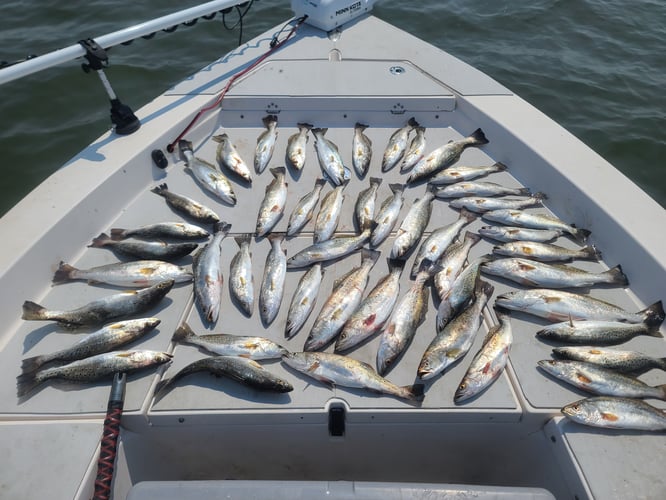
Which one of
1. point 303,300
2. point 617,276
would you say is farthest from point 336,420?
point 617,276

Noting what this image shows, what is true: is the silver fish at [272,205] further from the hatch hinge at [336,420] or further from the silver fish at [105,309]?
the hatch hinge at [336,420]

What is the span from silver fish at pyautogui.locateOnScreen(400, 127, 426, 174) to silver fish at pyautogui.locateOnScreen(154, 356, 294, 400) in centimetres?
298

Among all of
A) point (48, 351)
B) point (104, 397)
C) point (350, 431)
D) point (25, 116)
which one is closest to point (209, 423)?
point (104, 397)

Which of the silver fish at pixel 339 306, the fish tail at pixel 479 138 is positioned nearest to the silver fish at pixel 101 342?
the silver fish at pixel 339 306

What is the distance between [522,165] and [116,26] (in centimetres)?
1028

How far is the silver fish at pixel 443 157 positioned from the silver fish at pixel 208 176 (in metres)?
2.03

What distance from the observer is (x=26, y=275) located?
339 cm

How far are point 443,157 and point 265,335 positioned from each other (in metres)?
2.98

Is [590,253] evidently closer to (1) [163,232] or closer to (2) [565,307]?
(2) [565,307]

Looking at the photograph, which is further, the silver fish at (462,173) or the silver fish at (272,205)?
the silver fish at (462,173)

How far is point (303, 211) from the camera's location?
167 inches

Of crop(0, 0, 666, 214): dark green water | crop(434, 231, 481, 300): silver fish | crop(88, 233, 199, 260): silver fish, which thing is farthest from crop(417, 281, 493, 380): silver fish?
crop(0, 0, 666, 214): dark green water

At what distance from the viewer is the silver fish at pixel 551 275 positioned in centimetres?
358

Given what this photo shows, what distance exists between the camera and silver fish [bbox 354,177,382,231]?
4.13 metres
